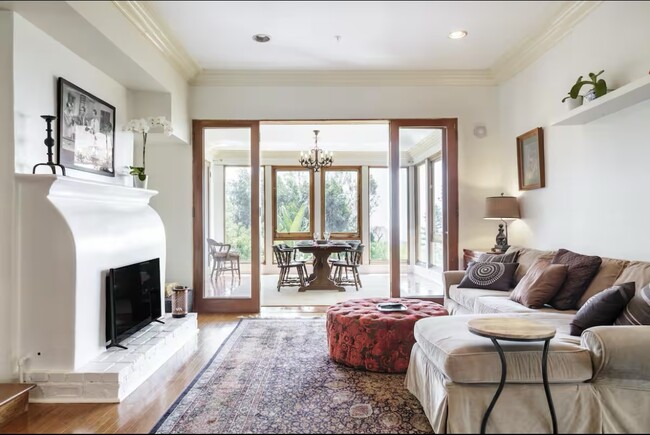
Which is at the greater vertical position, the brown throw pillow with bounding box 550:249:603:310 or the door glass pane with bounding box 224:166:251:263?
the door glass pane with bounding box 224:166:251:263

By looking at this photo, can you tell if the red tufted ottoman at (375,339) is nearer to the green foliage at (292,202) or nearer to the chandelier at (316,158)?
the chandelier at (316,158)

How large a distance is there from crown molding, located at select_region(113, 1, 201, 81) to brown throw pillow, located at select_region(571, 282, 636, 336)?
9.25 feet

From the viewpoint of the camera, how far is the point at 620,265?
257 cm

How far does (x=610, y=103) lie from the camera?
102 inches

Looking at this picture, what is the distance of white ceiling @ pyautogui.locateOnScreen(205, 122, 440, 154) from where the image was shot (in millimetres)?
4668

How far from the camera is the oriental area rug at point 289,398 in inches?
77.9

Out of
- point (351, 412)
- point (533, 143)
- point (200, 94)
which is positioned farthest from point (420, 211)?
point (351, 412)

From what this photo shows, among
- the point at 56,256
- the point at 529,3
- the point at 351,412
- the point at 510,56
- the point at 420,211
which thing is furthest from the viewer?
the point at 420,211

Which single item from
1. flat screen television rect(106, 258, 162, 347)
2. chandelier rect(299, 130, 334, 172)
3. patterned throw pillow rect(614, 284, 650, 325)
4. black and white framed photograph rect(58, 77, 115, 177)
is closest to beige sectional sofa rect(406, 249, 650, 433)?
patterned throw pillow rect(614, 284, 650, 325)

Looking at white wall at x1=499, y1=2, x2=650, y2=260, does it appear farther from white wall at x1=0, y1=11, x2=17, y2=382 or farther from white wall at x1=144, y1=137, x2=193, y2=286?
white wall at x1=0, y1=11, x2=17, y2=382

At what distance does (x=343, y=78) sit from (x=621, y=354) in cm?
→ 377

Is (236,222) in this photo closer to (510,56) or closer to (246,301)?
(246,301)

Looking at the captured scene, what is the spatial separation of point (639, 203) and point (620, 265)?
0.44 metres

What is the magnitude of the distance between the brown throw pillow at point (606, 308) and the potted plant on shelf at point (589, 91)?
143cm
